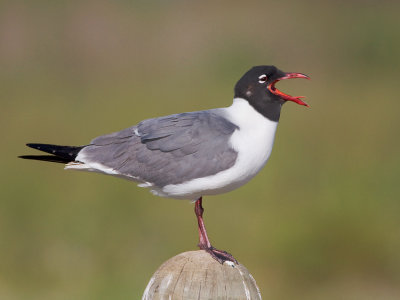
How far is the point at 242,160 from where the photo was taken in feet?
10.8

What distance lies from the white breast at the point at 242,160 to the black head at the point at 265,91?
3 cm

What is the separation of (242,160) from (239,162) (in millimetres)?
15

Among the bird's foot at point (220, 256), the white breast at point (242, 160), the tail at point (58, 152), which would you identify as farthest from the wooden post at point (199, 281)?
the tail at point (58, 152)

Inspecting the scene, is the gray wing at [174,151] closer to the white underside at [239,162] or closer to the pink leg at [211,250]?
the white underside at [239,162]

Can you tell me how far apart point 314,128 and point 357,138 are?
0.43 metres

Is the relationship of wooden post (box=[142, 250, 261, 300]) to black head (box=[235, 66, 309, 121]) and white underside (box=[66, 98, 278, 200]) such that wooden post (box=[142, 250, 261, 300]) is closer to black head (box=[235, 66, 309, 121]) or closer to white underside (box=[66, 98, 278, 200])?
white underside (box=[66, 98, 278, 200])

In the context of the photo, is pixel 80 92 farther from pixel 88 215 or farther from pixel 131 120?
pixel 88 215

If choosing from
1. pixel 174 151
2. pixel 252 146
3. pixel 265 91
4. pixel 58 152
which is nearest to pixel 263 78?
pixel 265 91

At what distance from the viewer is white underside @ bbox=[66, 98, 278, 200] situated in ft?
10.8

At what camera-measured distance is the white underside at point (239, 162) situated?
3.30 metres

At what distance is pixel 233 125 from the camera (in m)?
3.44

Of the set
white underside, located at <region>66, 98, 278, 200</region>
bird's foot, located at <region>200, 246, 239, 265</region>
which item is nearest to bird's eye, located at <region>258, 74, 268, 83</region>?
white underside, located at <region>66, 98, 278, 200</region>

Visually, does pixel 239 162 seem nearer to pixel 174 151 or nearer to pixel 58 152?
pixel 174 151

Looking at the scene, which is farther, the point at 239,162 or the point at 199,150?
the point at 199,150
